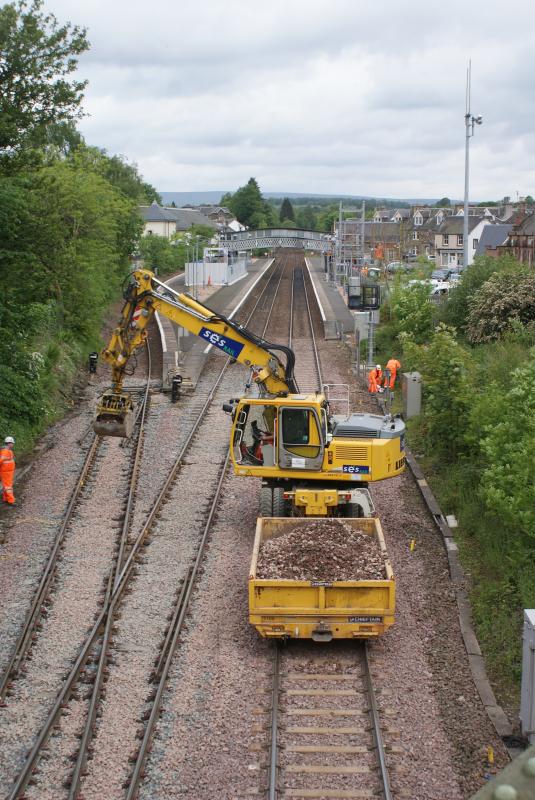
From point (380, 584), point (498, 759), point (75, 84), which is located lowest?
point (498, 759)

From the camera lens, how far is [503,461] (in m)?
15.4

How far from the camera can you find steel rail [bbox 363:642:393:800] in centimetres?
911

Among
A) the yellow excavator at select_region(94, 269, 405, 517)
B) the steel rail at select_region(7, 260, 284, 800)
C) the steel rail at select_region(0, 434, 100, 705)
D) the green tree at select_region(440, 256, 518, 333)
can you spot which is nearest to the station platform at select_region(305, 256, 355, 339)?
the green tree at select_region(440, 256, 518, 333)

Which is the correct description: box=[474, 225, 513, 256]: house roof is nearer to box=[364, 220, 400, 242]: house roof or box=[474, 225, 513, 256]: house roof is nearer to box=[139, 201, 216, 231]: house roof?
box=[364, 220, 400, 242]: house roof

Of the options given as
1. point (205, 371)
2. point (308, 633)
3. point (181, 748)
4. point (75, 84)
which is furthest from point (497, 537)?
point (205, 371)

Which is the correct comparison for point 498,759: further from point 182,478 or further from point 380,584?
point 182,478

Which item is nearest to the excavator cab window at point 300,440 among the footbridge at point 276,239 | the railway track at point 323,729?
the railway track at point 323,729

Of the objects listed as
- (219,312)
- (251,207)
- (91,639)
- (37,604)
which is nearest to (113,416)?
(37,604)

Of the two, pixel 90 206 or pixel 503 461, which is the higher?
pixel 90 206

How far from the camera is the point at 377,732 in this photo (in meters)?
10.1

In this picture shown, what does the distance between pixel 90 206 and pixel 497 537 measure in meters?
25.5

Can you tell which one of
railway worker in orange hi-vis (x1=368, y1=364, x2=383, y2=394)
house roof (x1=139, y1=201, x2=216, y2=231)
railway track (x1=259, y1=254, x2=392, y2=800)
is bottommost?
railway track (x1=259, y1=254, x2=392, y2=800)

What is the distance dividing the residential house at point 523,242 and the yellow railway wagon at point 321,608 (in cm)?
5328

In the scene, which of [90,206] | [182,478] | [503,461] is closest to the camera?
[503,461]
